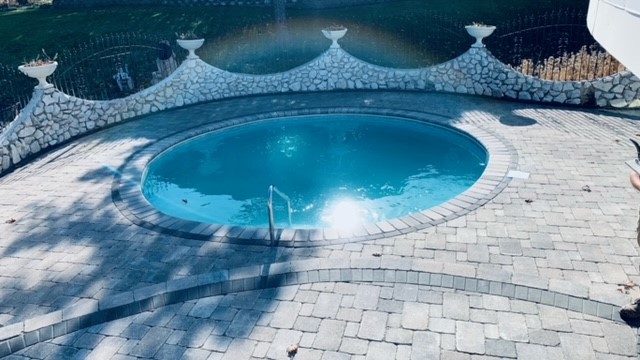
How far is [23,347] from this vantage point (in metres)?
5.64

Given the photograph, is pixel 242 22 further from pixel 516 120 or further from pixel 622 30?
pixel 622 30

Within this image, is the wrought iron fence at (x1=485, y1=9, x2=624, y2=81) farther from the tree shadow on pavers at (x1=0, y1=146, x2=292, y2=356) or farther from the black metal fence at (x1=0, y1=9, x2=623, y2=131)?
the tree shadow on pavers at (x1=0, y1=146, x2=292, y2=356)

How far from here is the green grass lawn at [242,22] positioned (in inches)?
791

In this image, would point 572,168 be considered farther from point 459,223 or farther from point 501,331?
point 501,331

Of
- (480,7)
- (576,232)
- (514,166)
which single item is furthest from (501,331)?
(480,7)

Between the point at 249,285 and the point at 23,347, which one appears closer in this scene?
the point at 23,347

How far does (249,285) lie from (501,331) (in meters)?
3.17

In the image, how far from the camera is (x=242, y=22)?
22453 mm

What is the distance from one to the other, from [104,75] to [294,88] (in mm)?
7139

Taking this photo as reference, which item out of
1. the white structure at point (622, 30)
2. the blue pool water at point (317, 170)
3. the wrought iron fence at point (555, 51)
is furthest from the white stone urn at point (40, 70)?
the wrought iron fence at point (555, 51)

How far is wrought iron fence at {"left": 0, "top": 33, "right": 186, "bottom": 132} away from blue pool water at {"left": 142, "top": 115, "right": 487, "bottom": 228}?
5.67 meters

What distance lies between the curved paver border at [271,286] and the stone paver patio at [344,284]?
0.02 meters

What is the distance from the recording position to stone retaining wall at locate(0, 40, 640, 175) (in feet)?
40.0

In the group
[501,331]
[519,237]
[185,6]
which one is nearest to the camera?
[501,331]
